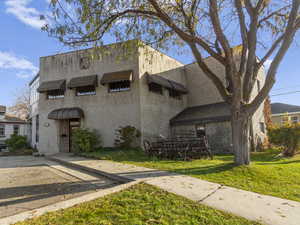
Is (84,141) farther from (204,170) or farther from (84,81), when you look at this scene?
(204,170)

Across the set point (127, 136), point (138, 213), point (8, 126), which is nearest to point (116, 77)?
point (127, 136)

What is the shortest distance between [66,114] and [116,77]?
4.63 meters

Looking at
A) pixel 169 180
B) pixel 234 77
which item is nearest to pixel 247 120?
pixel 234 77

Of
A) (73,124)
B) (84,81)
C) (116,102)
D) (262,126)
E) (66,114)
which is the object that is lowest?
(262,126)

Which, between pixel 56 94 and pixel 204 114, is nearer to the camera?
pixel 204 114

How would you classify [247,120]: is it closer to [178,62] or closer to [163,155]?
[163,155]

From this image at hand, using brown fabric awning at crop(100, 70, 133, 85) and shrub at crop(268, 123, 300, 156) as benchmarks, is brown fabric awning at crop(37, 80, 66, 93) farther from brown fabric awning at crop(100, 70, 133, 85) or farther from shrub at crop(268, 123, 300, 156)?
shrub at crop(268, 123, 300, 156)

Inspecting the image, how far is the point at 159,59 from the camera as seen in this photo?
14.4 meters

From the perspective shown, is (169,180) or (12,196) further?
(169,180)

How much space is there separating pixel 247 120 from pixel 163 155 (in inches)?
179

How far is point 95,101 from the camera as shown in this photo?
514 inches

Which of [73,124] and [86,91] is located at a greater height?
[86,91]

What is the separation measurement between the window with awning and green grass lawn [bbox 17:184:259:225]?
33.8 feet

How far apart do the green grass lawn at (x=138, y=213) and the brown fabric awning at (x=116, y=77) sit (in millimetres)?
8931
